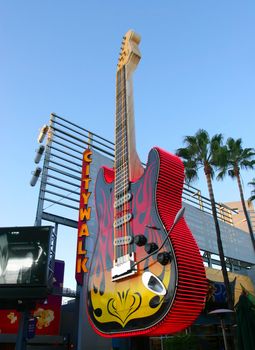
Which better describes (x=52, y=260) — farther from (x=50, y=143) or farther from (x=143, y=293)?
(x=143, y=293)

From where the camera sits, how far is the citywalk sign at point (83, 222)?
62.4ft

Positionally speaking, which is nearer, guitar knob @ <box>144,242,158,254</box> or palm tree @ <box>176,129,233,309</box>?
guitar knob @ <box>144,242,158,254</box>

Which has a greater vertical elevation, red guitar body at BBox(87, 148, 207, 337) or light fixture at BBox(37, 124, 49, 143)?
light fixture at BBox(37, 124, 49, 143)

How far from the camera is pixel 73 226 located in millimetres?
24469

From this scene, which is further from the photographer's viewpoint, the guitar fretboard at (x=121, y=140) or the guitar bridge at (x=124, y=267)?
the guitar fretboard at (x=121, y=140)

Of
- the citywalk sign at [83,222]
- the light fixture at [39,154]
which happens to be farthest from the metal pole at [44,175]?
the citywalk sign at [83,222]

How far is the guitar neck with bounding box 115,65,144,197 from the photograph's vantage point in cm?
1239

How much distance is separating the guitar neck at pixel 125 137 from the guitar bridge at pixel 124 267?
2474mm

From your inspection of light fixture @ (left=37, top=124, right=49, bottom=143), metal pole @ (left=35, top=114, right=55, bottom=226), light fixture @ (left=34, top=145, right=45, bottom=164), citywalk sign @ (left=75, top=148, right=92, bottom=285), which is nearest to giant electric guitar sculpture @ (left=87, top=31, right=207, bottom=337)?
citywalk sign @ (left=75, top=148, right=92, bottom=285)

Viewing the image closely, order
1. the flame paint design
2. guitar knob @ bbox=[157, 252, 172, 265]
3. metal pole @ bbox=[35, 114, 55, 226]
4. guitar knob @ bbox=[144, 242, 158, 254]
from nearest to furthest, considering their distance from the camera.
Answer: guitar knob @ bbox=[157, 252, 172, 265], the flame paint design, guitar knob @ bbox=[144, 242, 158, 254], metal pole @ bbox=[35, 114, 55, 226]

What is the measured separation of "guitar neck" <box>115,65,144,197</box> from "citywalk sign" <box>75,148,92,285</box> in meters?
7.84

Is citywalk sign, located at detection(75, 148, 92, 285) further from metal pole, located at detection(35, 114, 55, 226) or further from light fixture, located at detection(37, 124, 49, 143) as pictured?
light fixture, located at detection(37, 124, 49, 143)

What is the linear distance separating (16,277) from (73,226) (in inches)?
340

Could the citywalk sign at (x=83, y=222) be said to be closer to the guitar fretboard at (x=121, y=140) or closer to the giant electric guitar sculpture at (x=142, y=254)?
the giant electric guitar sculpture at (x=142, y=254)
